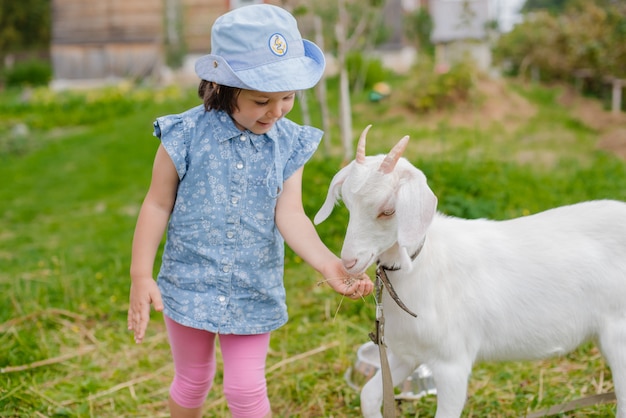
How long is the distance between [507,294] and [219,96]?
1178mm

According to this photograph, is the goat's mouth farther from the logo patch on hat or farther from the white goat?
the logo patch on hat

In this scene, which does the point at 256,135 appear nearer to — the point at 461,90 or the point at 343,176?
the point at 343,176

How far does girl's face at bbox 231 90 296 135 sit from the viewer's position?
2.23 metres

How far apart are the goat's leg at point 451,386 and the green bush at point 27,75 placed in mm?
26343

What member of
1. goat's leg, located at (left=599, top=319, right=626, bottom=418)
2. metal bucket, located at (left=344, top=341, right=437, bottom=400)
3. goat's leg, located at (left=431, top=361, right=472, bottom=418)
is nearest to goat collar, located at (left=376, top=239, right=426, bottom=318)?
goat's leg, located at (left=431, top=361, right=472, bottom=418)

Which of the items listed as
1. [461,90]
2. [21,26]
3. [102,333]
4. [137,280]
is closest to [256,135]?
[137,280]

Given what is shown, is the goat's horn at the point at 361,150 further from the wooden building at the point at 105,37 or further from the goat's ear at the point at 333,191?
the wooden building at the point at 105,37

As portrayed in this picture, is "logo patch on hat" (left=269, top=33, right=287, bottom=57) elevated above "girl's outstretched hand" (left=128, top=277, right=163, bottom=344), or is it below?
above

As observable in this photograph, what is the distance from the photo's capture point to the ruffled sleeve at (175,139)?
2316 millimetres

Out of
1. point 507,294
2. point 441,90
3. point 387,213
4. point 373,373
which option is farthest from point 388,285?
point 441,90

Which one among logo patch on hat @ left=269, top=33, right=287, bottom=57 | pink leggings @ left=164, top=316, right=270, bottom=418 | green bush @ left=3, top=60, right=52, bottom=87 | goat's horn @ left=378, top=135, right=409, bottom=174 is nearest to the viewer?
goat's horn @ left=378, top=135, right=409, bottom=174

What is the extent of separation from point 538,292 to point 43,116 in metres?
14.4

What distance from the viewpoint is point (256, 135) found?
2.39 metres

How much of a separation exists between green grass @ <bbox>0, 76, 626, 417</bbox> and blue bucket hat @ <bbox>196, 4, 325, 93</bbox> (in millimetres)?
1033
